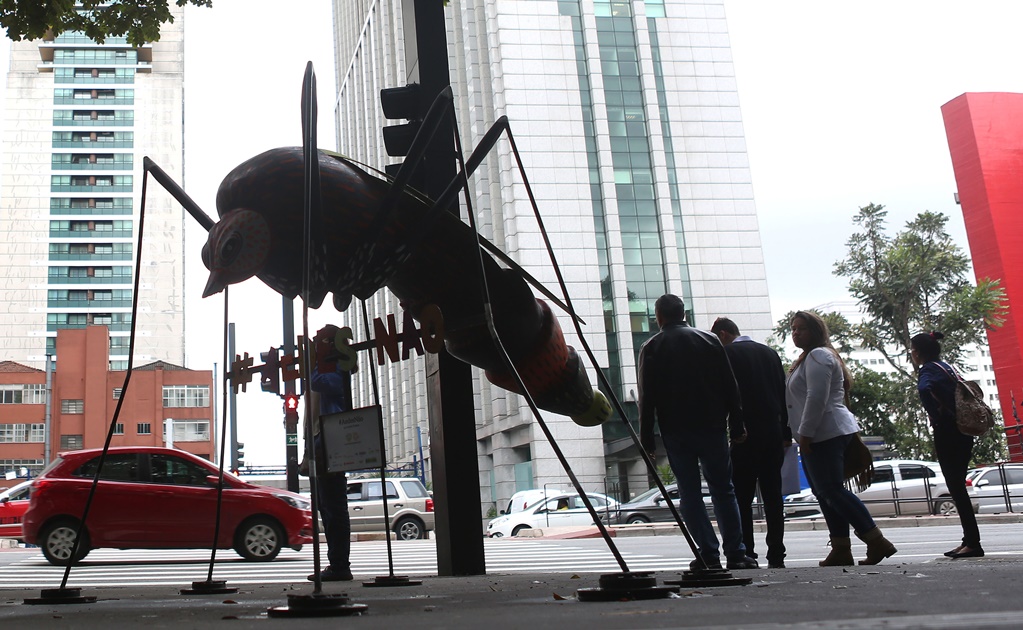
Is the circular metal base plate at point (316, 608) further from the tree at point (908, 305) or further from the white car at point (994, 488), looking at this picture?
the tree at point (908, 305)

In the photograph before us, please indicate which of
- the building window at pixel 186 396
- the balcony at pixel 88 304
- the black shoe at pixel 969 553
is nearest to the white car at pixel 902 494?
the black shoe at pixel 969 553

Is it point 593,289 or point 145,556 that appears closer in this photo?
point 145,556

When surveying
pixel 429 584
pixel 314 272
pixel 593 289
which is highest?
pixel 593 289

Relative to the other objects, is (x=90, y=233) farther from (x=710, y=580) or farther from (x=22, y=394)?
(x=710, y=580)

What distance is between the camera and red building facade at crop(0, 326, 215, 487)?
7444cm

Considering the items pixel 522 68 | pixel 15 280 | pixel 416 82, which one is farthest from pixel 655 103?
pixel 15 280

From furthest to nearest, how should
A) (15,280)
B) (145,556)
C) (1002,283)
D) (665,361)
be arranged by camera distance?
(15,280) → (1002,283) → (145,556) → (665,361)

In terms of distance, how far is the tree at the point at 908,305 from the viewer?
45.1 meters

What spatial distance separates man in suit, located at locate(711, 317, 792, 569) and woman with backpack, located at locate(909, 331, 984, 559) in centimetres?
93

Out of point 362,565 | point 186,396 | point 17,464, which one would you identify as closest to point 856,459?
point 362,565

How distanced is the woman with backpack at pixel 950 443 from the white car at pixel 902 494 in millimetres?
15521

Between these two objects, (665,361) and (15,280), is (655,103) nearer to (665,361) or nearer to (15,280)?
(665,361)

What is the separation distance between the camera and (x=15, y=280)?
93.9m

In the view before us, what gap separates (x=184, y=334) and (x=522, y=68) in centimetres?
5727
